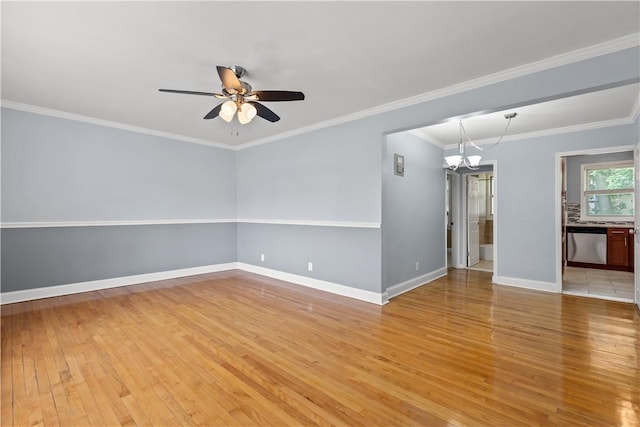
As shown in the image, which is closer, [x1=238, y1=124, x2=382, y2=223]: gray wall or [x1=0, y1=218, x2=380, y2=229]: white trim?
[x1=0, y1=218, x2=380, y2=229]: white trim

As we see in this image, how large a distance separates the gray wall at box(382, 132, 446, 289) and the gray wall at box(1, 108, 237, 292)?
3421 mm

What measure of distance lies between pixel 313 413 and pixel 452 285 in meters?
3.83

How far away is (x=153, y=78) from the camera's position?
10.1 feet

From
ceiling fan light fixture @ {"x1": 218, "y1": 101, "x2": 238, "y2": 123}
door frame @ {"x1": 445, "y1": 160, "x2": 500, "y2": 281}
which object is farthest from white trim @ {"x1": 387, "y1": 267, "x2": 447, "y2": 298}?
ceiling fan light fixture @ {"x1": 218, "y1": 101, "x2": 238, "y2": 123}

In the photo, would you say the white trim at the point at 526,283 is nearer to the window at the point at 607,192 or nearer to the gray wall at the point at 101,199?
the window at the point at 607,192

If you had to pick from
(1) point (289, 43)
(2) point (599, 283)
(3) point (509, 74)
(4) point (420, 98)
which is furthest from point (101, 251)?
(2) point (599, 283)

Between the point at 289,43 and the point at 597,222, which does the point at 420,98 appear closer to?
the point at 289,43

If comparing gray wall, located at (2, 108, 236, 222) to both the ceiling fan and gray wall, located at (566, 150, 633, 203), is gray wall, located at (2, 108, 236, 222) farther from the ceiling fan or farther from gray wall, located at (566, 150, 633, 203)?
→ gray wall, located at (566, 150, 633, 203)

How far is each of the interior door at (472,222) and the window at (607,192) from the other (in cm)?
218

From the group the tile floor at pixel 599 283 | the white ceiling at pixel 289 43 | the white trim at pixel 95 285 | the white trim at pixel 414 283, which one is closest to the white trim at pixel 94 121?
the white ceiling at pixel 289 43

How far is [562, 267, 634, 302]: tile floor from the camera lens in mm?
4430

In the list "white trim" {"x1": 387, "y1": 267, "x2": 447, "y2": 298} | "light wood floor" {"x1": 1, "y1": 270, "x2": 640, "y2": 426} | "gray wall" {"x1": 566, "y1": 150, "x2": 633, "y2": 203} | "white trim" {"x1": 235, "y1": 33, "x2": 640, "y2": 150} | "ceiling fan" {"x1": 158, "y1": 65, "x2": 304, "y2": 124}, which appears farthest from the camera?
"gray wall" {"x1": 566, "y1": 150, "x2": 633, "y2": 203}

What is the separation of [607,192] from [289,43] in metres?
7.33

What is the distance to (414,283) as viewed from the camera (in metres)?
4.80
